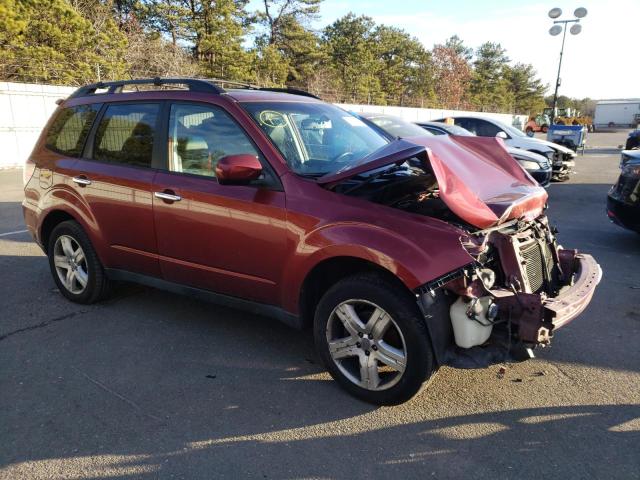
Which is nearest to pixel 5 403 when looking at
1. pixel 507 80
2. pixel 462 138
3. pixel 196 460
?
pixel 196 460

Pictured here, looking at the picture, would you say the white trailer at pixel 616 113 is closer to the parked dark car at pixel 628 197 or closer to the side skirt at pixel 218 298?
the parked dark car at pixel 628 197

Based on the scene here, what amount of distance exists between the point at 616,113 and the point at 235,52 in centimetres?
5896

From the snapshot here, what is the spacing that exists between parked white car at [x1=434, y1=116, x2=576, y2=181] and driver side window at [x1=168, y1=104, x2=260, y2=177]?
9424 millimetres

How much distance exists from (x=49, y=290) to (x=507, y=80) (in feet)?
249

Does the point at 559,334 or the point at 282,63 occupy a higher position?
the point at 282,63

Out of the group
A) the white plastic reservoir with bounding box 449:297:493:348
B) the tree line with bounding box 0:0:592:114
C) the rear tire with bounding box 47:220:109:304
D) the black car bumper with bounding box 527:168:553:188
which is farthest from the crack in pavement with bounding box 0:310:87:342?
the tree line with bounding box 0:0:592:114

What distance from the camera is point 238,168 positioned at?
10.5 feet

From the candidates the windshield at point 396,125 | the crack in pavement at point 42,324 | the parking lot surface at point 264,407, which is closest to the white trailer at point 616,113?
the windshield at point 396,125

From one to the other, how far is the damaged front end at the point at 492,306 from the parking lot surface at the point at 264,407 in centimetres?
43

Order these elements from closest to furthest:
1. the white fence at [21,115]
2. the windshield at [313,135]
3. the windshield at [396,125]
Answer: the windshield at [313,135], the windshield at [396,125], the white fence at [21,115]

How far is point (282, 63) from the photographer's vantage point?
3638cm

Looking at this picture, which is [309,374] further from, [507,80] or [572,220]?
[507,80]

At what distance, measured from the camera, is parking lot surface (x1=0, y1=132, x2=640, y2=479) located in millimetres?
2580

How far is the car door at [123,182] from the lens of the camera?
400 cm
